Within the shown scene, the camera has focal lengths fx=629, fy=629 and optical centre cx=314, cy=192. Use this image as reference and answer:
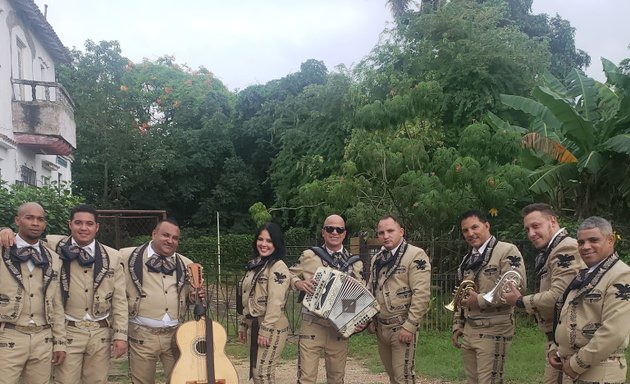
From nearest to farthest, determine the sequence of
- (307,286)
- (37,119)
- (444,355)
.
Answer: (307,286), (444,355), (37,119)

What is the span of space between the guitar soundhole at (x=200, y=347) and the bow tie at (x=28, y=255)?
1.44 m

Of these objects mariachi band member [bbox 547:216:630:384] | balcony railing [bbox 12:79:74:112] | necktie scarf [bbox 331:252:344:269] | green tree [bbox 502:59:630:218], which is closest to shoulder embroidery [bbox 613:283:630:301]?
mariachi band member [bbox 547:216:630:384]

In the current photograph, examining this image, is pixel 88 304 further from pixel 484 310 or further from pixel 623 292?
pixel 623 292

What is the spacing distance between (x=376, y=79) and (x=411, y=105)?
432cm

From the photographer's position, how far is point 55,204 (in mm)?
10289

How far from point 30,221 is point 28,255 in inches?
11.2

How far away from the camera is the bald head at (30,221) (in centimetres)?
521

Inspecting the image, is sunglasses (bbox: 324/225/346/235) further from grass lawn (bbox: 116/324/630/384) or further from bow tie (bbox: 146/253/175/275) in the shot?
grass lawn (bbox: 116/324/630/384)

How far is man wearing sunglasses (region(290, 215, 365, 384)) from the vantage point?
237 inches

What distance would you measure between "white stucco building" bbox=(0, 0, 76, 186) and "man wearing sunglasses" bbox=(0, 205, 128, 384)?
8.97m

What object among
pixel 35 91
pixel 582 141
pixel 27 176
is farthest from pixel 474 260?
pixel 27 176

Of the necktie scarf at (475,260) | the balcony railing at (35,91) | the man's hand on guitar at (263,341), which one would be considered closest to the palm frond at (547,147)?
the necktie scarf at (475,260)

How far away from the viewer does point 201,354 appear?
5.52 meters

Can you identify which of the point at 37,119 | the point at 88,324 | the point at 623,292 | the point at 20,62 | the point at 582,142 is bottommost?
the point at 88,324
